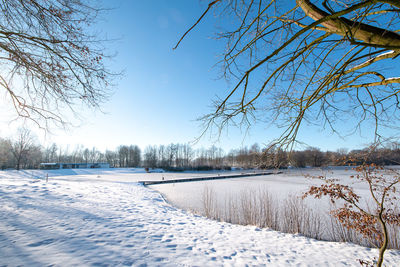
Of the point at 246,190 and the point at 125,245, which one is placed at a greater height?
the point at 125,245

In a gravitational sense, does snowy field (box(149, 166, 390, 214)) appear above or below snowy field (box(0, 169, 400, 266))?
below

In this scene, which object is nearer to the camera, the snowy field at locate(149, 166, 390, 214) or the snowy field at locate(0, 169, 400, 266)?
the snowy field at locate(0, 169, 400, 266)

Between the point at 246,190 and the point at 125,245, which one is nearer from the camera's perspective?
the point at 125,245

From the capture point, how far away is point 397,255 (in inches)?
155

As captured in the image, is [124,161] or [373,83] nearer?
[373,83]

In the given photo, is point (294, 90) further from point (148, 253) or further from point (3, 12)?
point (3, 12)

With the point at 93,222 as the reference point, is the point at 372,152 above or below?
above

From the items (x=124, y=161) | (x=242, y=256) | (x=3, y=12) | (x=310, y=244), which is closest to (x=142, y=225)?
(x=242, y=256)

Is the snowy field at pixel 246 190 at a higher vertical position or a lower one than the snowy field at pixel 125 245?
lower

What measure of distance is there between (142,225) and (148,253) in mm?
1661

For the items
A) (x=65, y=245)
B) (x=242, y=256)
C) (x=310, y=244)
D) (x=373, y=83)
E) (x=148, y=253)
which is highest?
(x=373, y=83)

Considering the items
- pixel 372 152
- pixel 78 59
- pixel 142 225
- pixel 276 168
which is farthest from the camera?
pixel 142 225

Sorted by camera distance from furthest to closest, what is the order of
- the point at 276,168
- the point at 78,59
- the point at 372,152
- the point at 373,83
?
the point at 78,59, the point at 276,168, the point at 372,152, the point at 373,83

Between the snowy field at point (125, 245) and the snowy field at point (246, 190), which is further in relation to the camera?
the snowy field at point (246, 190)
